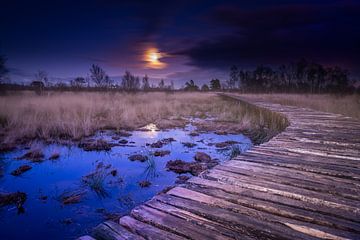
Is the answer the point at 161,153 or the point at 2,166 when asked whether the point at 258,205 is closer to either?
the point at 161,153

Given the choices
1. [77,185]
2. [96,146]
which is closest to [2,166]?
[96,146]

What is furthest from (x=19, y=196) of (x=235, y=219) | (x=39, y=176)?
(x=235, y=219)

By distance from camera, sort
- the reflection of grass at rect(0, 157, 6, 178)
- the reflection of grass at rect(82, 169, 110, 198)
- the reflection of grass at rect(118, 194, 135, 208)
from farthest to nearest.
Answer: the reflection of grass at rect(0, 157, 6, 178)
the reflection of grass at rect(82, 169, 110, 198)
the reflection of grass at rect(118, 194, 135, 208)

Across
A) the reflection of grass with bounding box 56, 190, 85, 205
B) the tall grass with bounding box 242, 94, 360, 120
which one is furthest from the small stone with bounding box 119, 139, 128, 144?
the tall grass with bounding box 242, 94, 360, 120

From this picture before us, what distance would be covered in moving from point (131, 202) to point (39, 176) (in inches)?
99.2

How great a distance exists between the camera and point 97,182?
4535mm

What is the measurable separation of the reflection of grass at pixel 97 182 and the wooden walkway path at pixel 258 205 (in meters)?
2.44

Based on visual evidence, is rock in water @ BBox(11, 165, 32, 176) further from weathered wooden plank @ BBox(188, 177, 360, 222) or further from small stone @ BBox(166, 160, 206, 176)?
weathered wooden plank @ BBox(188, 177, 360, 222)

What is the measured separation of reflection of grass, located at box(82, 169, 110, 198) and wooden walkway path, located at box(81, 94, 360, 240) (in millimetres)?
2437

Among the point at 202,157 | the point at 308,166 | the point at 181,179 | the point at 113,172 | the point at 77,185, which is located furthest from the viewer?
the point at 202,157

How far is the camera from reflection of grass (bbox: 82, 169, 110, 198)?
170 inches

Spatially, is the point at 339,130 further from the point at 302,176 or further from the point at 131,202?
the point at 131,202

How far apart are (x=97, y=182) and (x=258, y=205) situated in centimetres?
345

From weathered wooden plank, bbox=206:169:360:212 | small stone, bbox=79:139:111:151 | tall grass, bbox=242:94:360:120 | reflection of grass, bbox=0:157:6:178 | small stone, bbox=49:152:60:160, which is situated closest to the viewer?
weathered wooden plank, bbox=206:169:360:212
